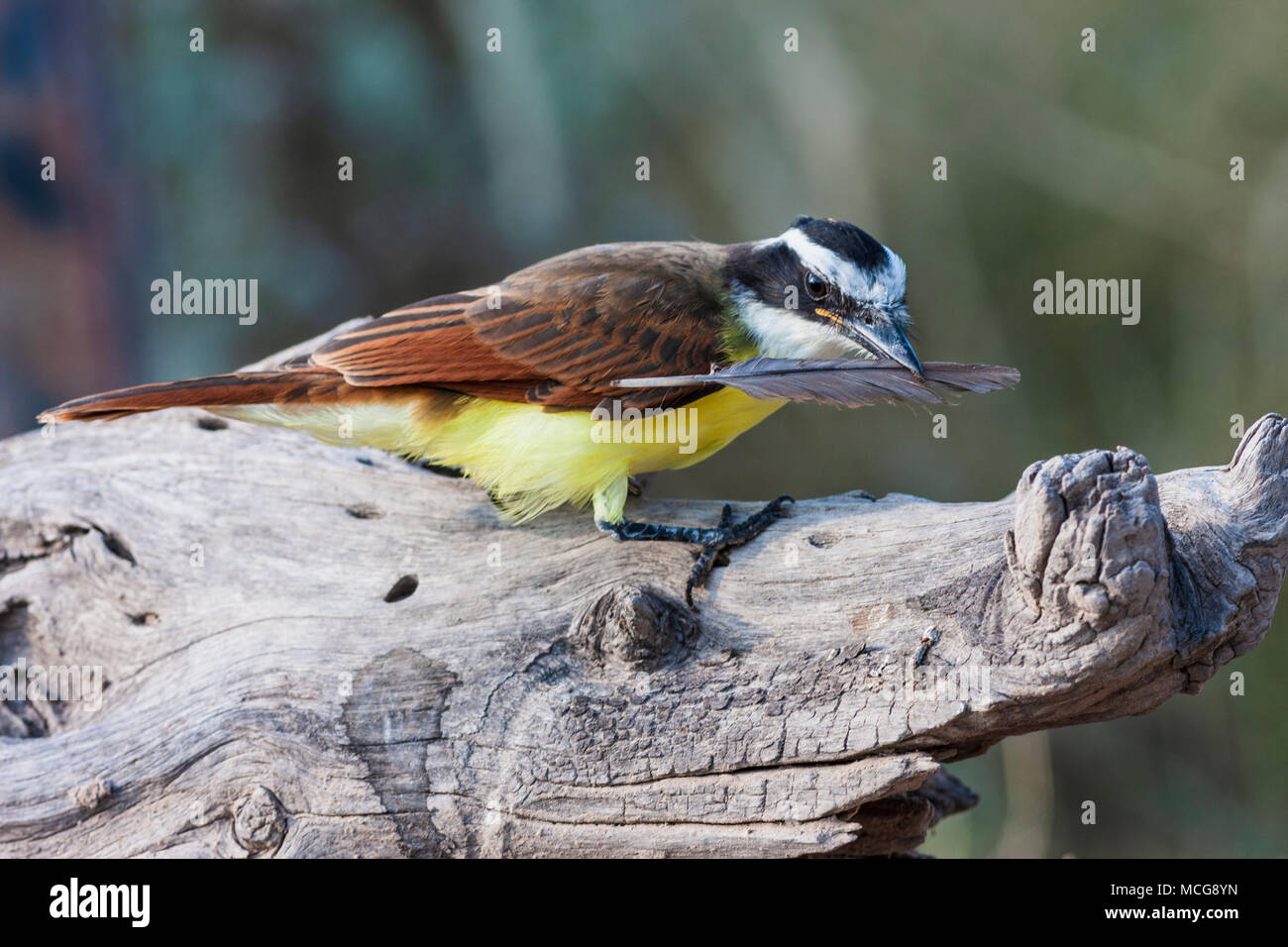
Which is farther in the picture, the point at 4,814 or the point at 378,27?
the point at 378,27

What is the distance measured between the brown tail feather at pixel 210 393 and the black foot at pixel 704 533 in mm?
1289

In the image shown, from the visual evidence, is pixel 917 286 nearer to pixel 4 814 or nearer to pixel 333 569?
pixel 333 569

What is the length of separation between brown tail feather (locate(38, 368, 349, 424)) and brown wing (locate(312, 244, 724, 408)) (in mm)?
112

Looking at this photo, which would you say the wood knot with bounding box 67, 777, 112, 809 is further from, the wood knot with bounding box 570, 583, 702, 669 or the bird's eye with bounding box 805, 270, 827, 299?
the bird's eye with bounding box 805, 270, 827, 299

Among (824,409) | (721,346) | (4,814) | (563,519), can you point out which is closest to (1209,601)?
(721,346)

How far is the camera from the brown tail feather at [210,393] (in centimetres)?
450

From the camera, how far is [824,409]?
7969 mm

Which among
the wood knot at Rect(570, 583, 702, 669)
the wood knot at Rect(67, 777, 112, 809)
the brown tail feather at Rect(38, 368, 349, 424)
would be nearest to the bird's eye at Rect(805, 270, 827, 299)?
the wood knot at Rect(570, 583, 702, 669)

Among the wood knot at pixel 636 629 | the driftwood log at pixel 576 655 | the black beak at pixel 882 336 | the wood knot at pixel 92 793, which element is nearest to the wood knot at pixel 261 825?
the driftwood log at pixel 576 655

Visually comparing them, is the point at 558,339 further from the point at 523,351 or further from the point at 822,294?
the point at 822,294

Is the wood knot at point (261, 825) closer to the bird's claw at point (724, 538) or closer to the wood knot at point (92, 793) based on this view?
the wood knot at point (92, 793)

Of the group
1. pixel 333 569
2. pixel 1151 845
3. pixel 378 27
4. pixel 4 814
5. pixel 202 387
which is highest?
pixel 378 27

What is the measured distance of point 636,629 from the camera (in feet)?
13.1

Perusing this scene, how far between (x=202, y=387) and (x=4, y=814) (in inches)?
67.1
